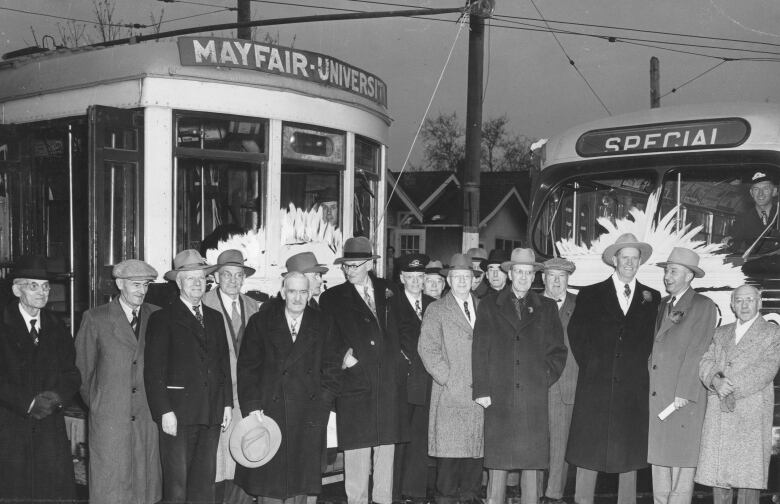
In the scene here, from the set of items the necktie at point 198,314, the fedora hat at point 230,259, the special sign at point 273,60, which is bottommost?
the necktie at point 198,314

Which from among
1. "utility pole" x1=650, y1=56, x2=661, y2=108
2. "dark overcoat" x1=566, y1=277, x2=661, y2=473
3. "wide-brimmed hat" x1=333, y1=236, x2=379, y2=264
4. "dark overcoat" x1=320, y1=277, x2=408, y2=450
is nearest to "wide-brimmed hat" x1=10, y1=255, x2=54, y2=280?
"dark overcoat" x1=320, y1=277, x2=408, y2=450

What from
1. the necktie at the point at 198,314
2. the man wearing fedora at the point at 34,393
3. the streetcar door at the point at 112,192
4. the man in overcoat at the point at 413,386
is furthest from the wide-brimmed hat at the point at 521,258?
the man wearing fedora at the point at 34,393

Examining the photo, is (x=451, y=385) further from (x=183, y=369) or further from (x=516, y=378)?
(x=183, y=369)

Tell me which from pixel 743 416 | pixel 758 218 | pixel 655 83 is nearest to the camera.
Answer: pixel 743 416

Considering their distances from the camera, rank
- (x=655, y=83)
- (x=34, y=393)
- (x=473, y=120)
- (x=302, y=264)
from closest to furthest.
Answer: (x=34, y=393) → (x=302, y=264) → (x=473, y=120) → (x=655, y=83)

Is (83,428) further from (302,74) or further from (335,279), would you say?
(302,74)

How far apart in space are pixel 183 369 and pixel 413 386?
159cm

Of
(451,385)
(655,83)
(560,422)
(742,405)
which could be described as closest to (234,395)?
(451,385)

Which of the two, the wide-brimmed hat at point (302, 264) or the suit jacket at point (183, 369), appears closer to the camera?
the suit jacket at point (183, 369)

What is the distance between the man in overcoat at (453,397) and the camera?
5328 millimetres

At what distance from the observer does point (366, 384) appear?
520 cm

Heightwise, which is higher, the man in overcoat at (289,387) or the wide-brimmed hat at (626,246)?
the wide-brimmed hat at (626,246)

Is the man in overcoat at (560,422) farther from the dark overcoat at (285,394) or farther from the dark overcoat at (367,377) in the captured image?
the dark overcoat at (285,394)

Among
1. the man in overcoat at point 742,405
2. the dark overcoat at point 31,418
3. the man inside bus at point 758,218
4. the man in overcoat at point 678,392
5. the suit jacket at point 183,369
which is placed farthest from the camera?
the man inside bus at point 758,218
